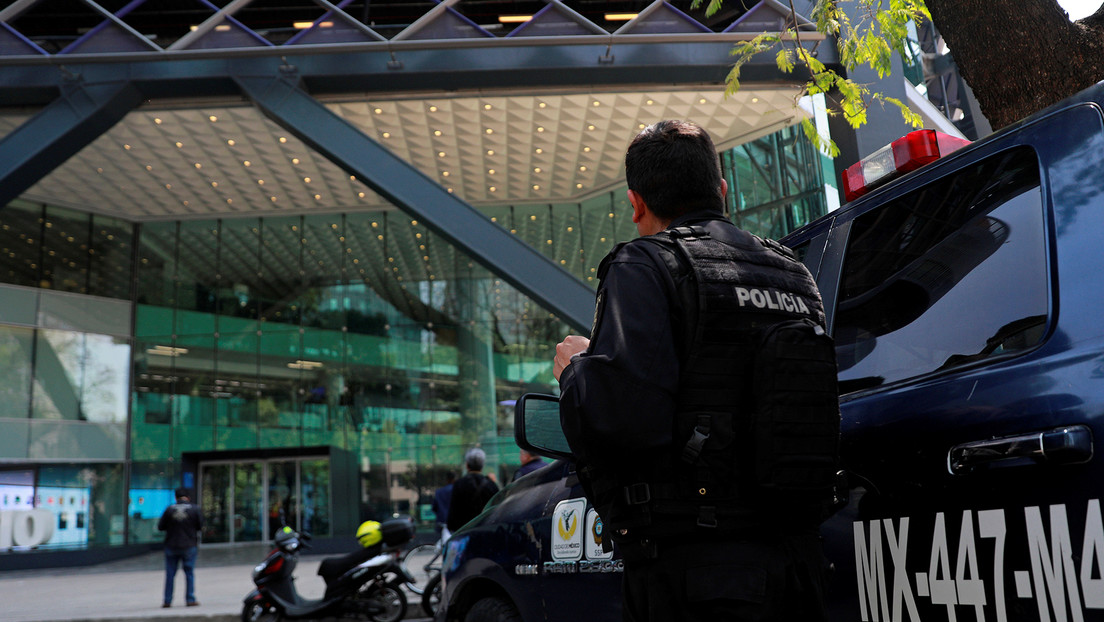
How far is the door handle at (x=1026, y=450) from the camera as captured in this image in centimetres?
133

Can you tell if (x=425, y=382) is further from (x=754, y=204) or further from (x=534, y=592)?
(x=534, y=592)

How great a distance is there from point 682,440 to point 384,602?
7495mm

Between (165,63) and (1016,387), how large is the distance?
44.4 ft

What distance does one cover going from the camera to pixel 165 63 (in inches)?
496

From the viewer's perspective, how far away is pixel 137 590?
1310 centimetres

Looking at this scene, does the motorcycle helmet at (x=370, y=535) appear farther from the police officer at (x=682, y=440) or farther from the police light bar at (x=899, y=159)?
the police officer at (x=682, y=440)

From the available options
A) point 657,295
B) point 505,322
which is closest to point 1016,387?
point 657,295

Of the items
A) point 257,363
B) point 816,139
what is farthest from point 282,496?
point 816,139

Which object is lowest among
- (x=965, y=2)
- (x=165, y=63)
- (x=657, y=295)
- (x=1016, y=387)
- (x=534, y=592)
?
(x=534, y=592)

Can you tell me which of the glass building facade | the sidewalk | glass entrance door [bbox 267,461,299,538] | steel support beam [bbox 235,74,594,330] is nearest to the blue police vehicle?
the sidewalk

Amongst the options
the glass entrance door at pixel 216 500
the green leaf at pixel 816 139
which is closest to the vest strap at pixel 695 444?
the green leaf at pixel 816 139

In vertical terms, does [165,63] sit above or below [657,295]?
above

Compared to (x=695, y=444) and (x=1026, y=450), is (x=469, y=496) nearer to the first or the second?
(x=695, y=444)

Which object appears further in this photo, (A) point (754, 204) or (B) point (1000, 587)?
(A) point (754, 204)
